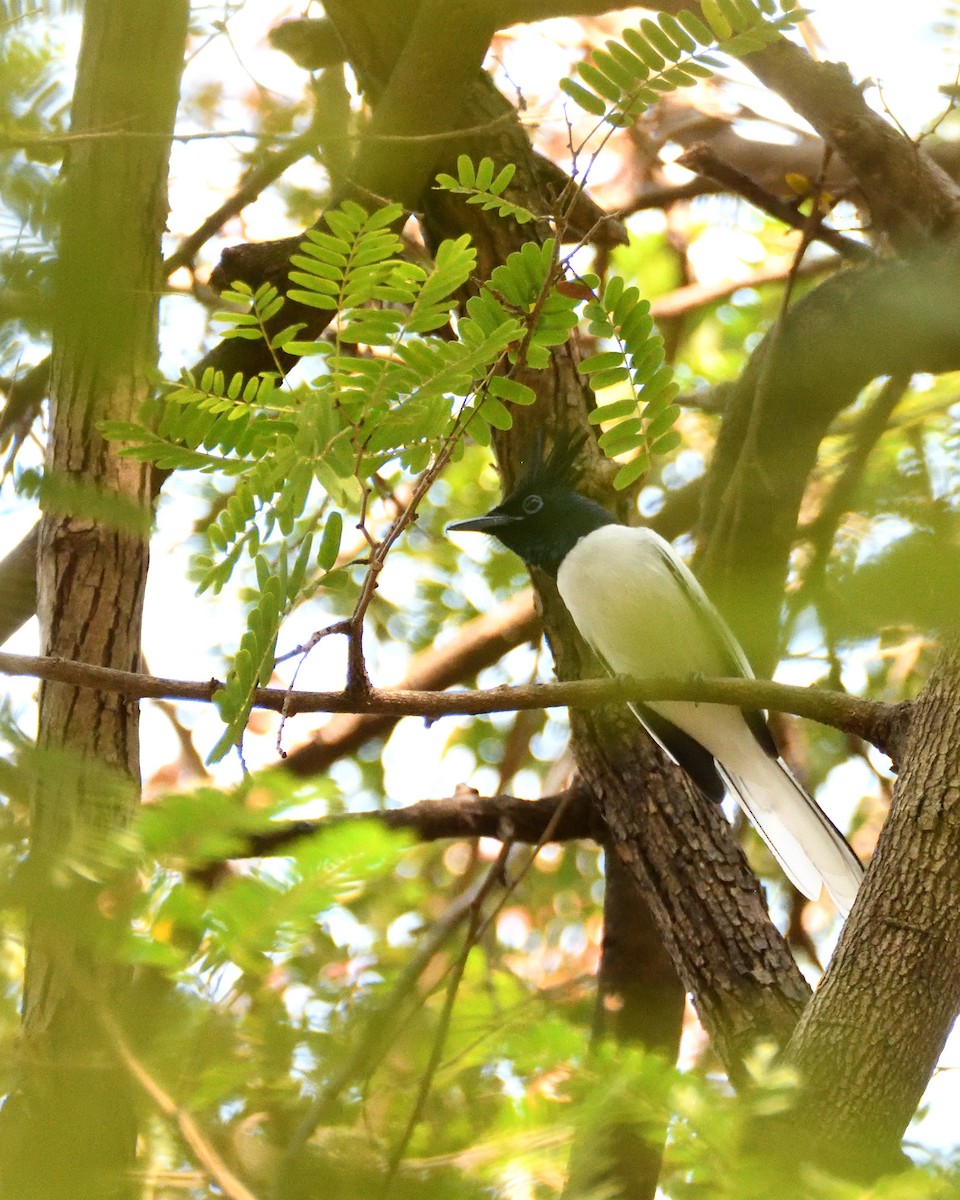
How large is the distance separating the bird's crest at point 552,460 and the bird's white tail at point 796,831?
1.15m

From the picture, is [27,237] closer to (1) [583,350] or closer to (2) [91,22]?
(2) [91,22]

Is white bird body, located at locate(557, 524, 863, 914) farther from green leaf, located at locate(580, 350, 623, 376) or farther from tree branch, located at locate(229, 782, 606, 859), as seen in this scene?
green leaf, located at locate(580, 350, 623, 376)

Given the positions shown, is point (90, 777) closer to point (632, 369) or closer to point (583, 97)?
point (583, 97)

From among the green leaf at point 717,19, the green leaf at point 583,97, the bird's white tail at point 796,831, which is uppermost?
the green leaf at point 717,19

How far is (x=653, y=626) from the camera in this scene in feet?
14.4

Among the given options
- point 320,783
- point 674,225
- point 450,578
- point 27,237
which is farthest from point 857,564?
point 674,225

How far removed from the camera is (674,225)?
667cm

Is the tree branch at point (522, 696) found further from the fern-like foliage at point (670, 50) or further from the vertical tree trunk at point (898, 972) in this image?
the fern-like foliage at point (670, 50)

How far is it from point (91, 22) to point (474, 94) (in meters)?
3.53

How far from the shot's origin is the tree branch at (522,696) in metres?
2.31

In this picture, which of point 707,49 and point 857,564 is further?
point 707,49

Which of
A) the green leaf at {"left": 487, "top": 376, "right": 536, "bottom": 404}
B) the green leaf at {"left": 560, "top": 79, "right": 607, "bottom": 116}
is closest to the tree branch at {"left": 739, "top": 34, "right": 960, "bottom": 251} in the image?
the green leaf at {"left": 560, "top": 79, "right": 607, "bottom": 116}

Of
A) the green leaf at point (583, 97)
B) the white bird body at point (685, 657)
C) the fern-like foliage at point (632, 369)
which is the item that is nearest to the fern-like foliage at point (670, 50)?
the green leaf at point (583, 97)

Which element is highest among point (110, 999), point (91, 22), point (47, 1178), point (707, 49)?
point (707, 49)
